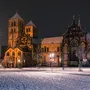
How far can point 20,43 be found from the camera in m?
115

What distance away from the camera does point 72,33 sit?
10519cm

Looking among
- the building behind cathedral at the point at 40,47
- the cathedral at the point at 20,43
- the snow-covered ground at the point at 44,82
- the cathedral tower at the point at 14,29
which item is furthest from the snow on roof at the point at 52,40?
the snow-covered ground at the point at 44,82

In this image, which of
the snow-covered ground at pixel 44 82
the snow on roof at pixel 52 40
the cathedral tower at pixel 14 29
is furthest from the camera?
the cathedral tower at pixel 14 29

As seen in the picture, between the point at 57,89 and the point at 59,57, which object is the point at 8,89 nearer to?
the point at 57,89

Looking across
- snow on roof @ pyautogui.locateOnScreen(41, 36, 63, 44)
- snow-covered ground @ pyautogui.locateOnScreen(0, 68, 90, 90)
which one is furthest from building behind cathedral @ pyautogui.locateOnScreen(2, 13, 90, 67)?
snow-covered ground @ pyautogui.locateOnScreen(0, 68, 90, 90)

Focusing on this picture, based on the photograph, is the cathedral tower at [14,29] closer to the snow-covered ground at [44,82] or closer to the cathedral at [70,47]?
the cathedral at [70,47]

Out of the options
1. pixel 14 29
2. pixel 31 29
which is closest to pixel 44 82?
pixel 14 29

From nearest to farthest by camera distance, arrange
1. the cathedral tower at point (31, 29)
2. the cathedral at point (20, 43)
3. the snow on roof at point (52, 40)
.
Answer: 1. the cathedral at point (20, 43)
2. the snow on roof at point (52, 40)
3. the cathedral tower at point (31, 29)

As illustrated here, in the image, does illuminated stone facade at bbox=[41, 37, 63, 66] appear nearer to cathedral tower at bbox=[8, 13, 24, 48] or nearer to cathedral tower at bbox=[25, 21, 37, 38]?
cathedral tower at bbox=[25, 21, 37, 38]

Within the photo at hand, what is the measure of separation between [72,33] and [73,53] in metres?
→ 9.44

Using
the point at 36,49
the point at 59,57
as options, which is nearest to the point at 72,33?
the point at 59,57

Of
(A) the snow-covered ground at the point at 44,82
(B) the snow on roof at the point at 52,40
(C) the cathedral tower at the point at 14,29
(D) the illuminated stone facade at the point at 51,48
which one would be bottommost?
(A) the snow-covered ground at the point at 44,82

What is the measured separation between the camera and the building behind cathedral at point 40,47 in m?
102

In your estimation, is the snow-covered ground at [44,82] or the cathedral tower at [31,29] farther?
the cathedral tower at [31,29]
